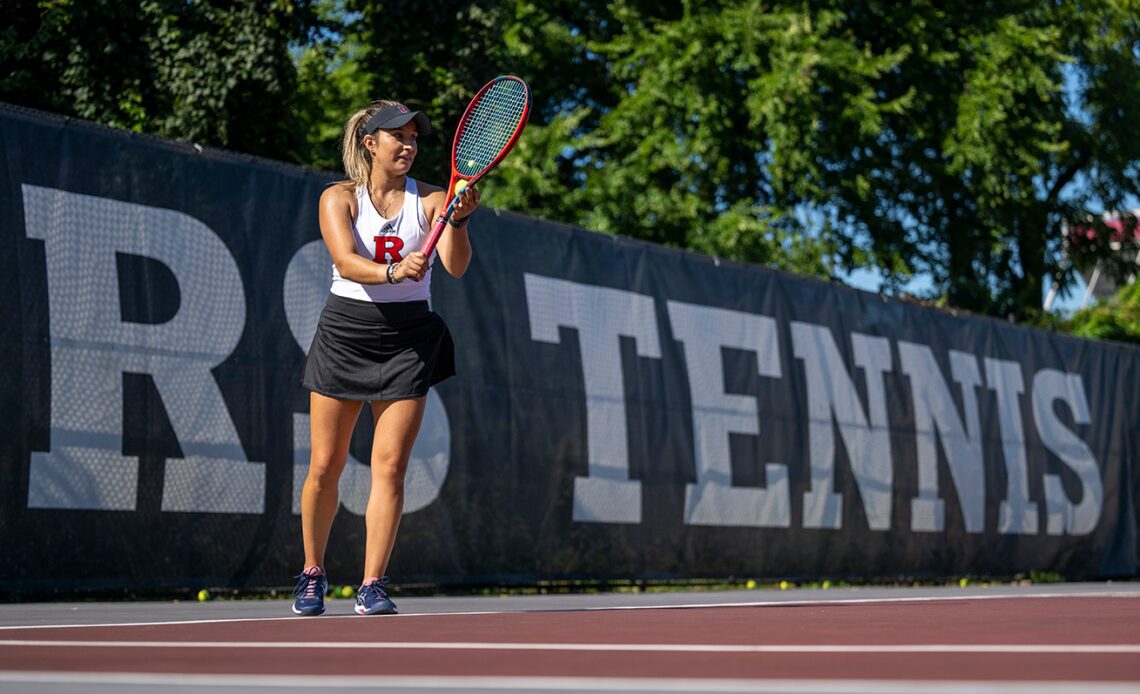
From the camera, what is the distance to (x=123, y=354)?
6859 mm

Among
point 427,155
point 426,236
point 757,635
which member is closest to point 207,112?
point 427,155

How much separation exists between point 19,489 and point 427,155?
35.5 feet

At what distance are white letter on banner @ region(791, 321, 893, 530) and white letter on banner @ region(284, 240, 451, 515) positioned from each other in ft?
11.4

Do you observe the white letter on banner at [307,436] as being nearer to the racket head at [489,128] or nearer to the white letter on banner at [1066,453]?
the racket head at [489,128]

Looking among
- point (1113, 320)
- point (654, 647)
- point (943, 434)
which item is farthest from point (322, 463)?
point (1113, 320)

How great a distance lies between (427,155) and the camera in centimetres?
1691

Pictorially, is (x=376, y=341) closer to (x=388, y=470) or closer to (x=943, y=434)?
(x=388, y=470)

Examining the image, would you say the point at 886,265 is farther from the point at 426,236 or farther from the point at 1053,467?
the point at 426,236

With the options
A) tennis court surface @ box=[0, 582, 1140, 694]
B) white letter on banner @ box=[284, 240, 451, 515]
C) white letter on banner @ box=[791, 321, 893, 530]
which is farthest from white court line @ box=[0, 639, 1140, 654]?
white letter on banner @ box=[791, 321, 893, 530]

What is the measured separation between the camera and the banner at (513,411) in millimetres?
6691

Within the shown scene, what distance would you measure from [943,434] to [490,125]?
742cm

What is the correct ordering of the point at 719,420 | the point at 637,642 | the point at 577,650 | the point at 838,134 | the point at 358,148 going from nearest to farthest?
the point at 577,650 → the point at 637,642 → the point at 358,148 → the point at 719,420 → the point at 838,134

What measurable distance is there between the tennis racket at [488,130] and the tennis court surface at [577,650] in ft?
4.80

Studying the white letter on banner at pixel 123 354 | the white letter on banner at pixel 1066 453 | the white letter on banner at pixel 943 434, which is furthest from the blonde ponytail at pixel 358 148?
the white letter on banner at pixel 1066 453
